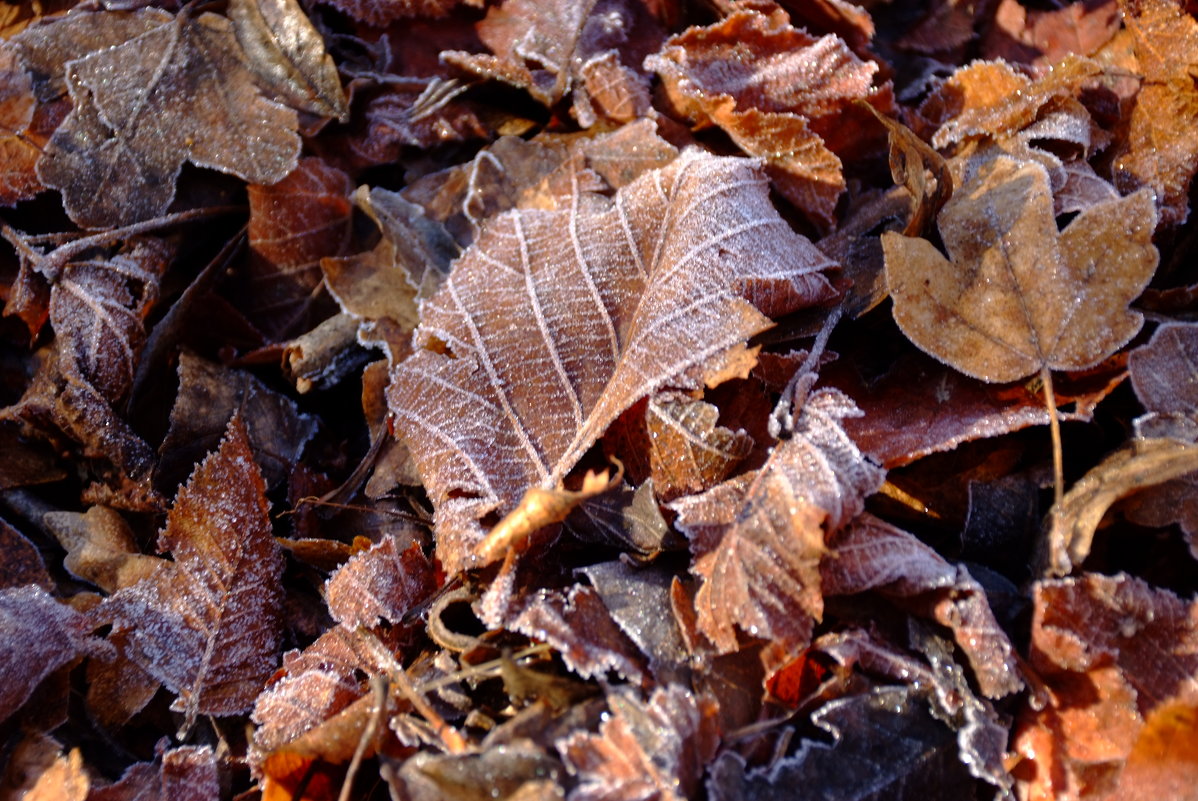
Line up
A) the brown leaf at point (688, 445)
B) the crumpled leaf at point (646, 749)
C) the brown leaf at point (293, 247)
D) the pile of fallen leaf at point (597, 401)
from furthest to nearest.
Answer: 1. the brown leaf at point (293, 247)
2. the brown leaf at point (688, 445)
3. the pile of fallen leaf at point (597, 401)
4. the crumpled leaf at point (646, 749)

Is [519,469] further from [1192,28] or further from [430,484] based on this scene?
[1192,28]

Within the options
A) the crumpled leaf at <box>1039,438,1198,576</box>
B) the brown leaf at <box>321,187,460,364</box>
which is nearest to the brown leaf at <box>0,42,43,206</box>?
the brown leaf at <box>321,187,460,364</box>

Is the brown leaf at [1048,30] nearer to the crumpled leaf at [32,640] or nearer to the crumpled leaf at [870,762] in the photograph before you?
the crumpled leaf at [870,762]

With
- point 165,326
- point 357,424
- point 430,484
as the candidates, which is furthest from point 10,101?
point 430,484

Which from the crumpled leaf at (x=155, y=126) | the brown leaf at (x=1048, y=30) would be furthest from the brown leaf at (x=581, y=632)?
the brown leaf at (x=1048, y=30)

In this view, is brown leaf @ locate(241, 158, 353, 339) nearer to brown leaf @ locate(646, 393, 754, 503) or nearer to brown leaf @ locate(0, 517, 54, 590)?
brown leaf @ locate(0, 517, 54, 590)

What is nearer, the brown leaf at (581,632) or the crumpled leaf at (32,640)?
the brown leaf at (581,632)
